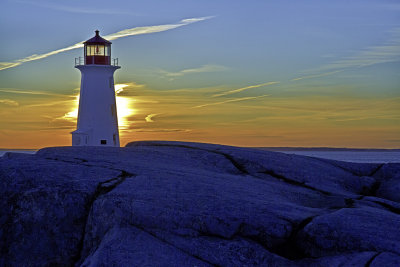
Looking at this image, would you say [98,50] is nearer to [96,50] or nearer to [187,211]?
[96,50]

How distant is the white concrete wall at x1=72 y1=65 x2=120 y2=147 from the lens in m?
45.8

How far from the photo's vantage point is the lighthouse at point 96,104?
4588cm

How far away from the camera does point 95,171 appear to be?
568 inches

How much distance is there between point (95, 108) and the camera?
151ft

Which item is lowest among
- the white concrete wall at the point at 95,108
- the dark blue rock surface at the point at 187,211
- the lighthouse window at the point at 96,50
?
the dark blue rock surface at the point at 187,211

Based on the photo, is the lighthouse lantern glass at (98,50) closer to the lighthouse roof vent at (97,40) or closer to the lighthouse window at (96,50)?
the lighthouse window at (96,50)

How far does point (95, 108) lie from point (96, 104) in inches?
13.5

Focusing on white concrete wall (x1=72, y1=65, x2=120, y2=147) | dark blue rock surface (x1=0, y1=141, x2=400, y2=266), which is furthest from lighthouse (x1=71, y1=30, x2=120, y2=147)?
dark blue rock surface (x1=0, y1=141, x2=400, y2=266)

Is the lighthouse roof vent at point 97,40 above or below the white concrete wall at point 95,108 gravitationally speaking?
above

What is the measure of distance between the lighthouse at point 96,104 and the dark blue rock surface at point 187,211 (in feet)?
94.7

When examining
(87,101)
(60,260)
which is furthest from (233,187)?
(87,101)

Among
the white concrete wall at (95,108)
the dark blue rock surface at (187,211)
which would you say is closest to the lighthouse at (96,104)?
the white concrete wall at (95,108)

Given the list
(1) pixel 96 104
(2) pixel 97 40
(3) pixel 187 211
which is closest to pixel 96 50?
(2) pixel 97 40

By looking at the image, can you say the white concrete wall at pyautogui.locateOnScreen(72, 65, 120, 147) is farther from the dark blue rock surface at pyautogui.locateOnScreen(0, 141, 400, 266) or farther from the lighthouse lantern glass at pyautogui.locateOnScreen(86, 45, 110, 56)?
the dark blue rock surface at pyautogui.locateOnScreen(0, 141, 400, 266)
